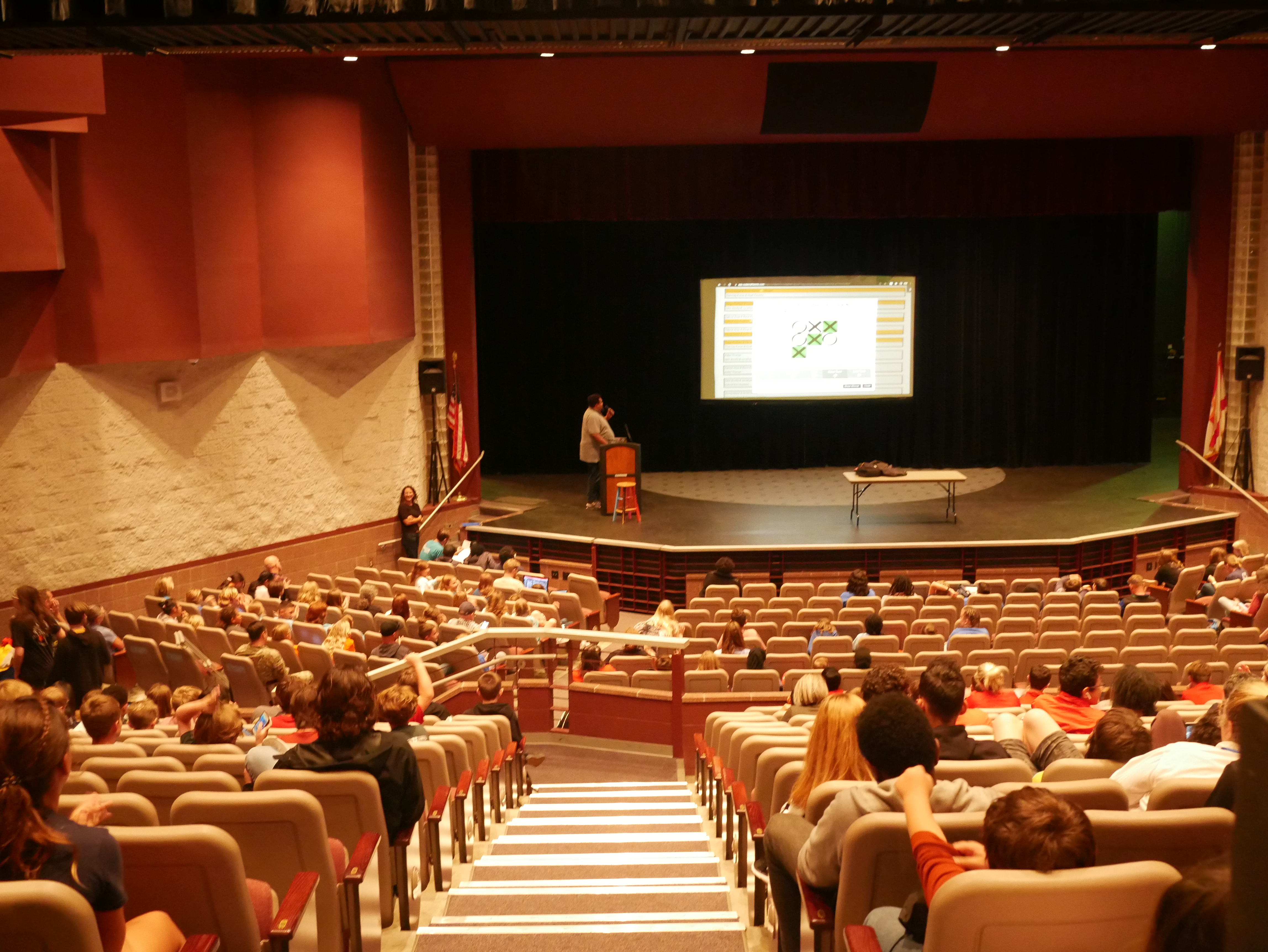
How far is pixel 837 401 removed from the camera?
19516 mm

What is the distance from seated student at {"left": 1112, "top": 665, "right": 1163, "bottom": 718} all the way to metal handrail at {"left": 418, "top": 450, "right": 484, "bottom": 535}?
39.5ft

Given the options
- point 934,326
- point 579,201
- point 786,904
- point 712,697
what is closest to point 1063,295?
point 934,326

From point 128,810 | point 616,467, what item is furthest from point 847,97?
point 128,810

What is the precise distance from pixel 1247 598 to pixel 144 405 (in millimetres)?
11405

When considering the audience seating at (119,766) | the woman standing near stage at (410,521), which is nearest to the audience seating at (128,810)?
the audience seating at (119,766)

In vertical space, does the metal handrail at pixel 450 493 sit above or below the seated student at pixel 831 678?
below

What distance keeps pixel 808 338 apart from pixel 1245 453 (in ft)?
21.1

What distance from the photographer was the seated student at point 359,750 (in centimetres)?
385

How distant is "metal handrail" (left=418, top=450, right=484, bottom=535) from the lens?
1627 cm

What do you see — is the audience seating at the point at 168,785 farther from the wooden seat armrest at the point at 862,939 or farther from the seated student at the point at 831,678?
the seated student at the point at 831,678

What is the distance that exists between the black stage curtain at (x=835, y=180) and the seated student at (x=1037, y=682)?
466 inches

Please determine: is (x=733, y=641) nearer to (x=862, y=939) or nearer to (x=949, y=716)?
(x=949, y=716)

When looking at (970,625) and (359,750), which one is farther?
(970,625)

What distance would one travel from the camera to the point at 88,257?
1220cm
